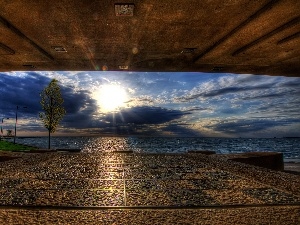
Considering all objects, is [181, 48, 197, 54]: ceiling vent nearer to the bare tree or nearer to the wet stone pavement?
the wet stone pavement

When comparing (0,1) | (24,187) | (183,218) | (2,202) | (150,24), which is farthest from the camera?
(150,24)

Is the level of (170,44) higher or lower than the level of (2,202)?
higher

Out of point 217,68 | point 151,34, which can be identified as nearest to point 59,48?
point 151,34

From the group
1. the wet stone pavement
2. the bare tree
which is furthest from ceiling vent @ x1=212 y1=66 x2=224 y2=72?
the bare tree

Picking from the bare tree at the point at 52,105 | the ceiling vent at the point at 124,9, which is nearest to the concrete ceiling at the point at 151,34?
the ceiling vent at the point at 124,9

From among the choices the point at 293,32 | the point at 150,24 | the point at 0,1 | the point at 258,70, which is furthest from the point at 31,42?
the point at 258,70

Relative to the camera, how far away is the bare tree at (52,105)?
25141 mm

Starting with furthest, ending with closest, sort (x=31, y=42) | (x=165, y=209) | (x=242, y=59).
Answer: (x=242, y=59) < (x=31, y=42) < (x=165, y=209)

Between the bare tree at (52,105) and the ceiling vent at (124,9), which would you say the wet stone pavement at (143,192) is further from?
the bare tree at (52,105)

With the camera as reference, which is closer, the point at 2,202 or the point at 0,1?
the point at 2,202

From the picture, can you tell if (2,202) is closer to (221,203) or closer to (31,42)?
(221,203)

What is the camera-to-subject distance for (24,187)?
3.70m

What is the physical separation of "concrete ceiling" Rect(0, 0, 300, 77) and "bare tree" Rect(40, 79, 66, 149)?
1573 cm

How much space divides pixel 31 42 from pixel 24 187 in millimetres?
4943
